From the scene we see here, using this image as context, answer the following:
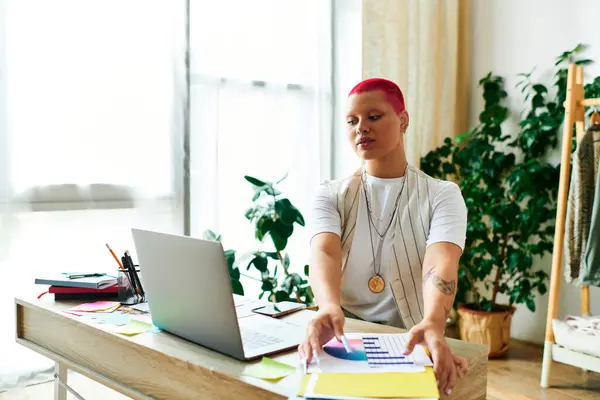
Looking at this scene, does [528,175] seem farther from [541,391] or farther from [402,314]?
[402,314]

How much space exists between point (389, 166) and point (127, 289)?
0.79 meters

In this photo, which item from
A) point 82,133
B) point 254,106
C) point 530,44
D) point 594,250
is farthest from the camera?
point 530,44

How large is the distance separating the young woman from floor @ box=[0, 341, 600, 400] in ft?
4.39

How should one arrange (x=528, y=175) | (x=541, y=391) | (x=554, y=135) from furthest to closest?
(x=554, y=135) < (x=528, y=175) < (x=541, y=391)

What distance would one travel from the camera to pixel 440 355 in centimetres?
102

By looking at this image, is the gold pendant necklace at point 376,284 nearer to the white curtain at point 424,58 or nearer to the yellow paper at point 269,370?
the yellow paper at point 269,370

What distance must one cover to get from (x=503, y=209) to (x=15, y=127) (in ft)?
7.77

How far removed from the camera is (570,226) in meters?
2.78

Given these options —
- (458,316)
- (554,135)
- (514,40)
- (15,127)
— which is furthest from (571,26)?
(15,127)

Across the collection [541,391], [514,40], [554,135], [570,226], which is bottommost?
[541,391]

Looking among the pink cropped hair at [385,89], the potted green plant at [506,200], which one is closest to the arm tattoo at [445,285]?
the pink cropped hair at [385,89]

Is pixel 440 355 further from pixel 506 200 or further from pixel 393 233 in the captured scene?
pixel 506 200

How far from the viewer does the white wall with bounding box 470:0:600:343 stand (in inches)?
127

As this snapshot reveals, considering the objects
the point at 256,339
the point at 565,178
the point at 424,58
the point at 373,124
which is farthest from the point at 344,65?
the point at 256,339
